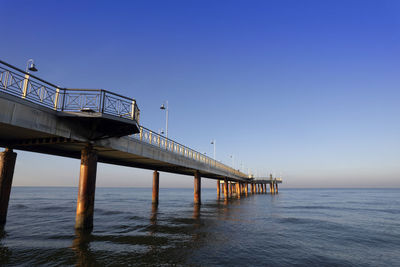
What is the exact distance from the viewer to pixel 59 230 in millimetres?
19375

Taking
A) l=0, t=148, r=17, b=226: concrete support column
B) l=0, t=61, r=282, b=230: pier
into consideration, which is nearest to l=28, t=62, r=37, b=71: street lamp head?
l=0, t=61, r=282, b=230: pier

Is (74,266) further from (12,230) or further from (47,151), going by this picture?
(47,151)

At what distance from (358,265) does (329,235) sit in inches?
322

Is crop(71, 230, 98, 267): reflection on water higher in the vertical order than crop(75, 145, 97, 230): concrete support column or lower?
lower

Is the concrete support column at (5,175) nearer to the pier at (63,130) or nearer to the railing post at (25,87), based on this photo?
the pier at (63,130)

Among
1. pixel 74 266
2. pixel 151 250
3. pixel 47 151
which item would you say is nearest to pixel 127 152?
pixel 47 151

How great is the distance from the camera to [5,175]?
18.5 m

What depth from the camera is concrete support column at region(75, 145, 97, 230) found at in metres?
17.2

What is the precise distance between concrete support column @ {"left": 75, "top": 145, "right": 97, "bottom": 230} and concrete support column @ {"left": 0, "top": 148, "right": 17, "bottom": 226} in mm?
6189

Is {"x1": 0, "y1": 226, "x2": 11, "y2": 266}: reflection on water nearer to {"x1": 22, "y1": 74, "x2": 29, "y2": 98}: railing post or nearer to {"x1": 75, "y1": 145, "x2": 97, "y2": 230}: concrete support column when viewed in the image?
{"x1": 75, "y1": 145, "x2": 97, "y2": 230}: concrete support column

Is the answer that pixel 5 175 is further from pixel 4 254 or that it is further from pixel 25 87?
pixel 25 87

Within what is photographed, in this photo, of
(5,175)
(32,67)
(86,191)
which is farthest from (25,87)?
(5,175)

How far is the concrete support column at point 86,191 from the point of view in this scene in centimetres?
1720

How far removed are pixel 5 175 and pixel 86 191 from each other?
6917 millimetres
